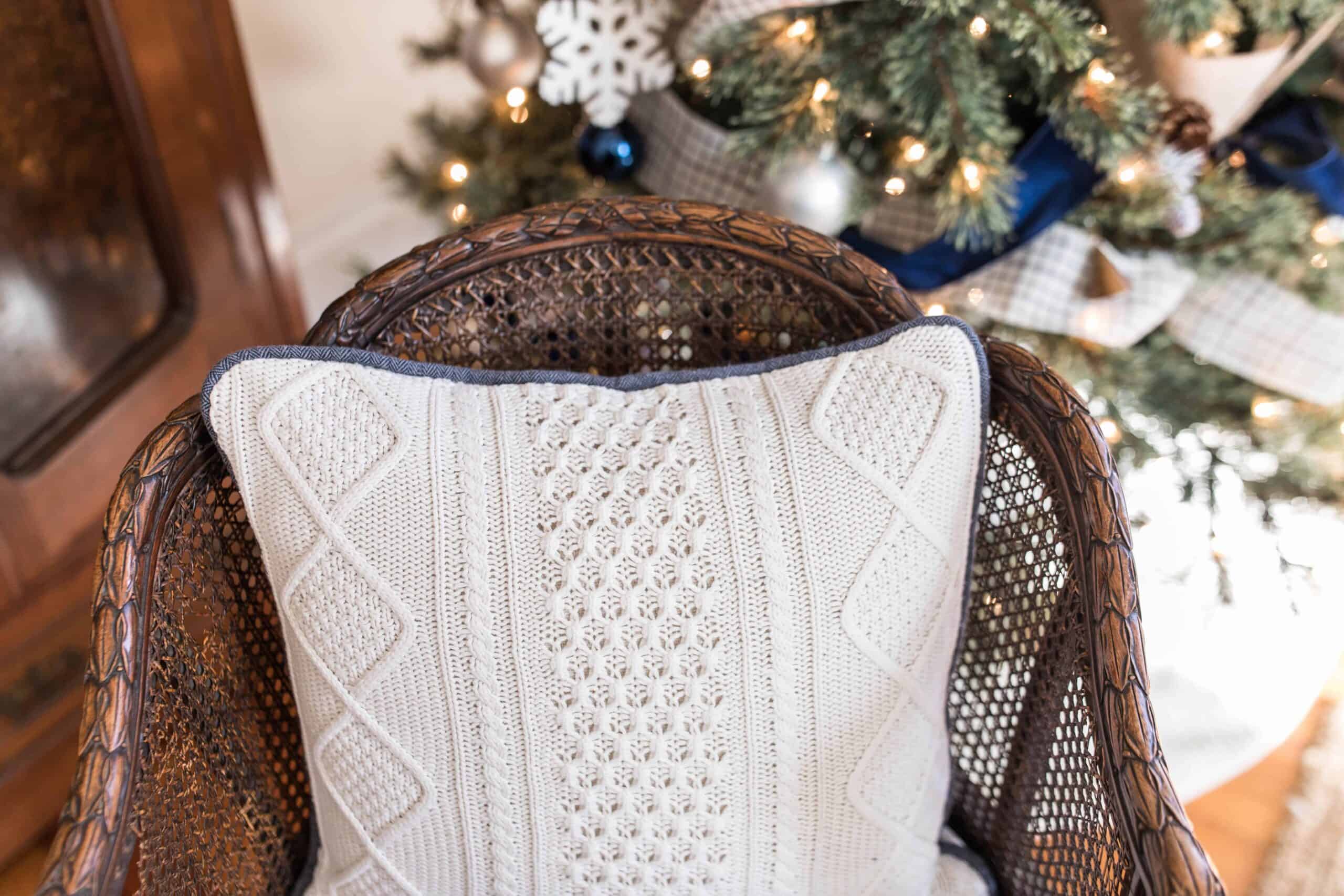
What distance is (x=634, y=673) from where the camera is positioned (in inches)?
21.7

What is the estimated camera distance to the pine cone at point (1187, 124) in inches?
37.2

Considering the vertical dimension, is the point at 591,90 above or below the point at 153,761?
above

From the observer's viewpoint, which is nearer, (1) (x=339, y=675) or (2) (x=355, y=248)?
(1) (x=339, y=675)

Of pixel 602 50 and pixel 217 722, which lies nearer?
pixel 217 722

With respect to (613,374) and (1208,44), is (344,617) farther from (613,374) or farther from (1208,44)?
(1208,44)

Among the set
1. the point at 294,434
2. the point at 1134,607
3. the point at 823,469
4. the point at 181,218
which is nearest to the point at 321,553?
the point at 294,434

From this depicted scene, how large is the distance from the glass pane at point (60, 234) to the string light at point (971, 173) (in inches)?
43.9

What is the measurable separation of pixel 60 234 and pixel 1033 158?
47.3 inches

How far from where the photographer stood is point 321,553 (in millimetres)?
564

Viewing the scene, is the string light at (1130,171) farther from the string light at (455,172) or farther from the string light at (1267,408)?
the string light at (455,172)

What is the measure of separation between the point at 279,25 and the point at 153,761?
1517mm

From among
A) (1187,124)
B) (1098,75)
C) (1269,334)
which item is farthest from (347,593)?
(1269,334)

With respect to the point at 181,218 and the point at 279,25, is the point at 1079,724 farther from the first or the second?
the point at 279,25

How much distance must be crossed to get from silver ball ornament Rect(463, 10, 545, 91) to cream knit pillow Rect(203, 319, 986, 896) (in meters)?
0.51
